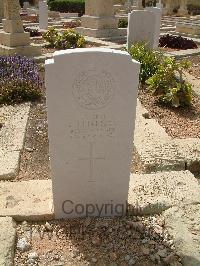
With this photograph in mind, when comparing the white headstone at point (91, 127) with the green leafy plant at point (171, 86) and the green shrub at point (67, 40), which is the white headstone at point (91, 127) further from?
the green shrub at point (67, 40)

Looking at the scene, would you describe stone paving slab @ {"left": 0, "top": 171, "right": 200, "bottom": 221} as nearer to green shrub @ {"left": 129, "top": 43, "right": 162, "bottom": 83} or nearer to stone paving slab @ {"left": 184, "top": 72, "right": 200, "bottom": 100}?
stone paving slab @ {"left": 184, "top": 72, "right": 200, "bottom": 100}

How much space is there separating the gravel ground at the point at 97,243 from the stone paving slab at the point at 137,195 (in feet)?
0.34

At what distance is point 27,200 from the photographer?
3.10 m

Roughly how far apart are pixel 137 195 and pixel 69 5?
1014 inches

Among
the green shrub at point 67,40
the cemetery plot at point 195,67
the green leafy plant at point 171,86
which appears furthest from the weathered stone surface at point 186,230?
the green shrub at point 67,40

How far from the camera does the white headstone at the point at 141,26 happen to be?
8.21 m

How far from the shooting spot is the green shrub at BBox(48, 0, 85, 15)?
2644 cm

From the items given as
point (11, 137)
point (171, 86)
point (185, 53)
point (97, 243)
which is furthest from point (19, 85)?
point (185, 53)

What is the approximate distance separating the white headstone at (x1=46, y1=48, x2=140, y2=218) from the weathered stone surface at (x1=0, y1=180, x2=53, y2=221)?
0.16 m

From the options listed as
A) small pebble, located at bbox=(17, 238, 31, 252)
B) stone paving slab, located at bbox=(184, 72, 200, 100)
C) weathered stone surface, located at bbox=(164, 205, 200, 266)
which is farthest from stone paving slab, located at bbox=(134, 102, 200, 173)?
stone paving slab, located at bbox=(184, 72, 200, 100)

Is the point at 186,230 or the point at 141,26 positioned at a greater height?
the point at 141,26

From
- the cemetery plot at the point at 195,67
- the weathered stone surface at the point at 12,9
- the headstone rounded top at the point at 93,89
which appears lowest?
the cemetery plot at the point at 195,67

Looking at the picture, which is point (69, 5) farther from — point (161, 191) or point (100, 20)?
point (161, 191)

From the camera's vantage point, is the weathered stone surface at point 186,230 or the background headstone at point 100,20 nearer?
the weathered stone surface at point 186,230
